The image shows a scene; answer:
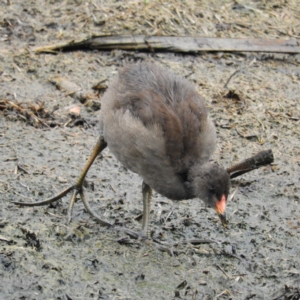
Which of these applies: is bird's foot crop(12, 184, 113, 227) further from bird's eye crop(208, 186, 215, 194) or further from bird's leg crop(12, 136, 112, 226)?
bird's eye crop(208, 186, 215, 194)

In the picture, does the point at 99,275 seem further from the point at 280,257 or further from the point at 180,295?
the point at 280,257

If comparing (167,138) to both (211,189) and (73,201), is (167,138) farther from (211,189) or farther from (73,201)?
(73,201)

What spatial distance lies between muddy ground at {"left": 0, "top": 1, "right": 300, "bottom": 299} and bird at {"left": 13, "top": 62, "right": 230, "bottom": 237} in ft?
1.21

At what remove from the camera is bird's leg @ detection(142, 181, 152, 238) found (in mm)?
5676

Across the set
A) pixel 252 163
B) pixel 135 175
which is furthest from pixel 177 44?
pixel 252 163

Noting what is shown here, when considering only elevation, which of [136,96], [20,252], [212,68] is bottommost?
[212,68]

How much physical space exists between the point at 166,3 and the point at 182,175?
401 cm

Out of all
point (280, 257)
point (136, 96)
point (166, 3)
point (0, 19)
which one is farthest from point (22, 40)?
point (280, 257)

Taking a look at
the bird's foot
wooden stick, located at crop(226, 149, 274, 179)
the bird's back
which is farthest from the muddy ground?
the bird's back

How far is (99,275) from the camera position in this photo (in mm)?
5043

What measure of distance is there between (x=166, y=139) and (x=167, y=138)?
0.4 inches

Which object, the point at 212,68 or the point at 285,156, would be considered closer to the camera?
the point at 285,156

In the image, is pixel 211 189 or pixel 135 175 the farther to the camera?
pixel 135 175

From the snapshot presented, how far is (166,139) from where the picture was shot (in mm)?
5246
